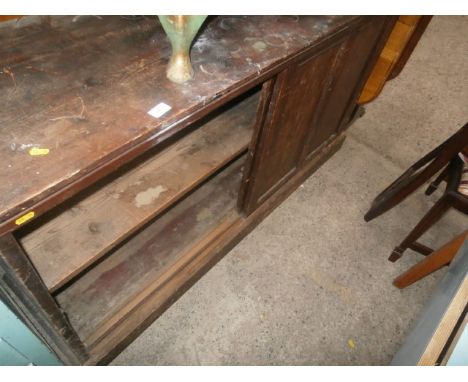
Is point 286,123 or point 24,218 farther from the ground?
point 24,218

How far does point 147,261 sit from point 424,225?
1376mm

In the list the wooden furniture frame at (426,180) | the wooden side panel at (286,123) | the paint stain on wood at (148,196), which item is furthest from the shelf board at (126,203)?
the wooden furniture frame at (426,180)

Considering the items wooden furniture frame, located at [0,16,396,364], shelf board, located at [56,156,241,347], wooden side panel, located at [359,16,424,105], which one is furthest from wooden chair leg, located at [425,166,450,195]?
shelf board, located at [56,156,241,347]

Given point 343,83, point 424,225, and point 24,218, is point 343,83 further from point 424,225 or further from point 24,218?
point 24,218

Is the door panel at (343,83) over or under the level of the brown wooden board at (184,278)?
over

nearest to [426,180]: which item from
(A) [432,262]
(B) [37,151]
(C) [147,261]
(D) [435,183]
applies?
(A) [432,262]

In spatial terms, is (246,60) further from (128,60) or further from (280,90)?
(128,60)

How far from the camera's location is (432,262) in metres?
1.60

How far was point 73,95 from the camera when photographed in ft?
2.76

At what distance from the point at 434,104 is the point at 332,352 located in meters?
2.41

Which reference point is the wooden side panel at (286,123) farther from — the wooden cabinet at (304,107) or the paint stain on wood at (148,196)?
the paint stain on wood at (148,196)

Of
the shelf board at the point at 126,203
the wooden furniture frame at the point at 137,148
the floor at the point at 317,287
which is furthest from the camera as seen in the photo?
the floor at the point at 317,287

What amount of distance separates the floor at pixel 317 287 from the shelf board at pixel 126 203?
68cm

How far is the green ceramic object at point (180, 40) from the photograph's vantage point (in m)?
0.81
